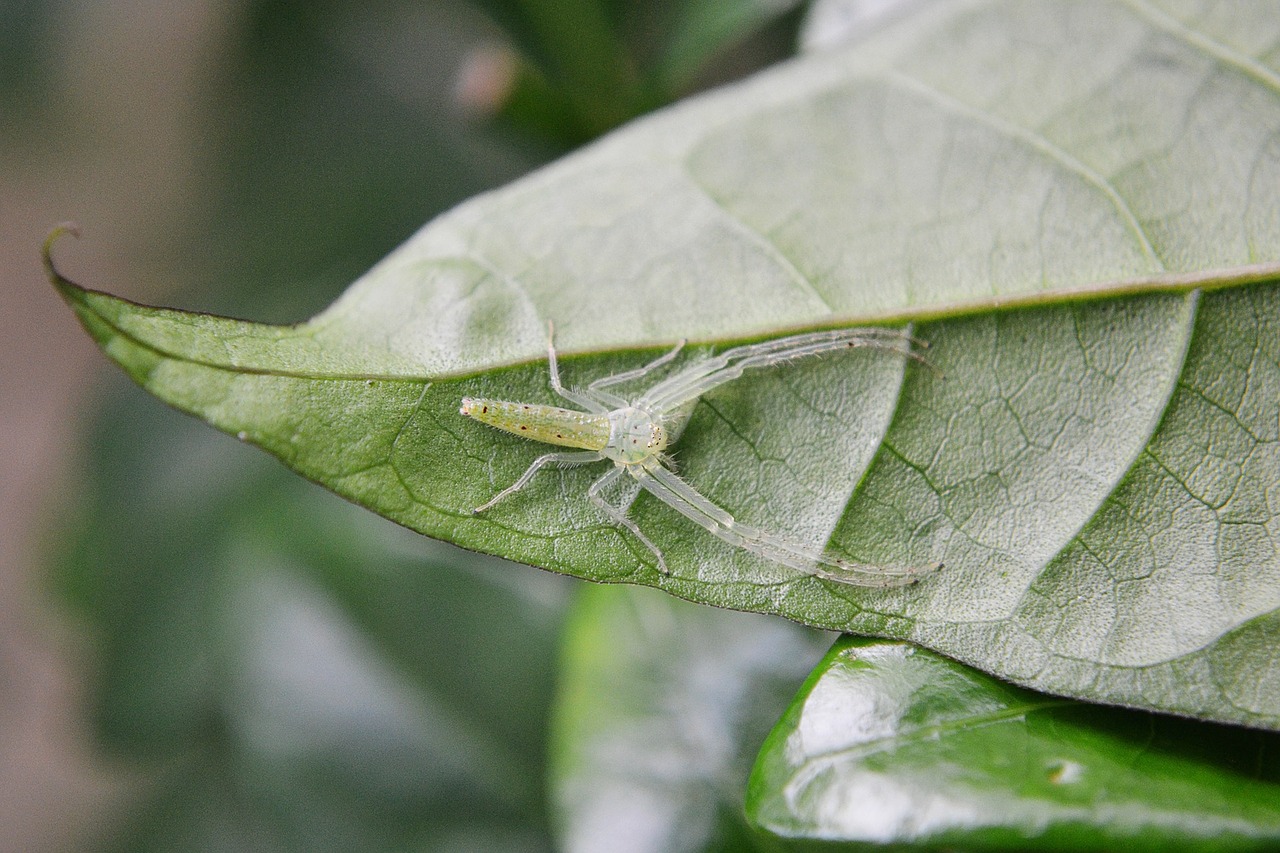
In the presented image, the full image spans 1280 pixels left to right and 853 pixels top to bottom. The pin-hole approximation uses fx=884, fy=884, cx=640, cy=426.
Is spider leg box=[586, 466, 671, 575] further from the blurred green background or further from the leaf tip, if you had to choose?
the leaf tip

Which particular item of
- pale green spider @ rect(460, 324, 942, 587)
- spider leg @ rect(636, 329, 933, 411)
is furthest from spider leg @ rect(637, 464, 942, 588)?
spider leg @ rect(636, 329, 933, 411)

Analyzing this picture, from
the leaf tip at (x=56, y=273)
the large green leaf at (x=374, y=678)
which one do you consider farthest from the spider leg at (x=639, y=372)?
the large green leaf at (x=374, y=678)

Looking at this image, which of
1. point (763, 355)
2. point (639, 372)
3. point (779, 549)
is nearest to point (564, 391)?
point (639, 372)

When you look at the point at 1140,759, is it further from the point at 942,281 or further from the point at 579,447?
the point at 579,447

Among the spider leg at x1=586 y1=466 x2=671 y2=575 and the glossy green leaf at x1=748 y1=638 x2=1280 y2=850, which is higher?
the spider leg at x1=586 y1=466 x2=671 y2=575

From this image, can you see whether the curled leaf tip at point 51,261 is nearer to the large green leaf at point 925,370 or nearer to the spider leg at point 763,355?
the large green leaf at point 925,370

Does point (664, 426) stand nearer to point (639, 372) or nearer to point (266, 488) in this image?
point (639, 372)

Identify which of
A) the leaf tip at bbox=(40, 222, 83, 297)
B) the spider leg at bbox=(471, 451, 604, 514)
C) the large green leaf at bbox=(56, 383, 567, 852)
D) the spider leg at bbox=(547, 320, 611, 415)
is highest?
the leaf tip at bbox=(40, 222, 83, 297)
